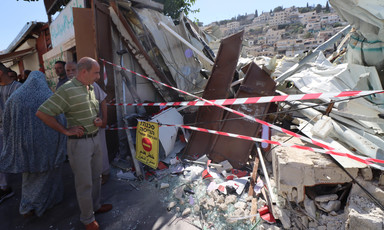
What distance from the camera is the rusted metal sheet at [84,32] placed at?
3.80 m

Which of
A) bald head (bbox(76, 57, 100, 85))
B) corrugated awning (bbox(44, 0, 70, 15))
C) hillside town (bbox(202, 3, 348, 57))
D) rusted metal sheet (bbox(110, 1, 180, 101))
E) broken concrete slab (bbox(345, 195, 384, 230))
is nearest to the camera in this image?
broken concrete slab (bbox(345, 195, 384, 230))

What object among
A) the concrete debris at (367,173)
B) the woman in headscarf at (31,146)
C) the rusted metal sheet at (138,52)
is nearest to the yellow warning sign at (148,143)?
the woman in headscarf at (31,146)

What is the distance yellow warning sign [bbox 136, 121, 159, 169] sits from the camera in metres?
3.28

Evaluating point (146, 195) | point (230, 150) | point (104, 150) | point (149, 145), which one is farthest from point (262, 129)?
point (104, 150)

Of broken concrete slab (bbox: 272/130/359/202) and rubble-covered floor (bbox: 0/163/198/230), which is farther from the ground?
broken concrete slab (bbox: 272/130/359/202)

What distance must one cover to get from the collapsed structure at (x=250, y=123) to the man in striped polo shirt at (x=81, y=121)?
1.22 m

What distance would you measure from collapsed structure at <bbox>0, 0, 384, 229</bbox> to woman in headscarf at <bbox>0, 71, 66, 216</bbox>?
4.05ft

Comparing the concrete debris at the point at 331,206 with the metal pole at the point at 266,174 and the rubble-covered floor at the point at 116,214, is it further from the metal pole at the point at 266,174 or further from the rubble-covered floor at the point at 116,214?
the rubble-covered floor at the point at 116,214

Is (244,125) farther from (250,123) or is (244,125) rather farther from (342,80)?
(342,80)

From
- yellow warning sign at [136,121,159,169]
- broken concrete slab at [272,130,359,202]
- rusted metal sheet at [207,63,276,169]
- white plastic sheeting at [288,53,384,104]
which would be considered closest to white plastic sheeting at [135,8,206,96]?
rusted metal sheet at [207,63,276,169]

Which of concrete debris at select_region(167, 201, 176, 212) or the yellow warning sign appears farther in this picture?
the yellow warning sign

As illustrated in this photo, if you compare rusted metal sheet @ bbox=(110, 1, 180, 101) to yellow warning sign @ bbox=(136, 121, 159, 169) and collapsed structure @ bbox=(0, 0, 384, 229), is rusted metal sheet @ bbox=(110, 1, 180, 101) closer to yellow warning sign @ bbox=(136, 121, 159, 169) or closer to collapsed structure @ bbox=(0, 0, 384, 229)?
collapsed structure @ bbox=(0, 0, 384, 229)

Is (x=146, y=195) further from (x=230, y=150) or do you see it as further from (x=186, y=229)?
(x=230, y=150)

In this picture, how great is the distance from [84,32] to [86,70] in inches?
89.2
